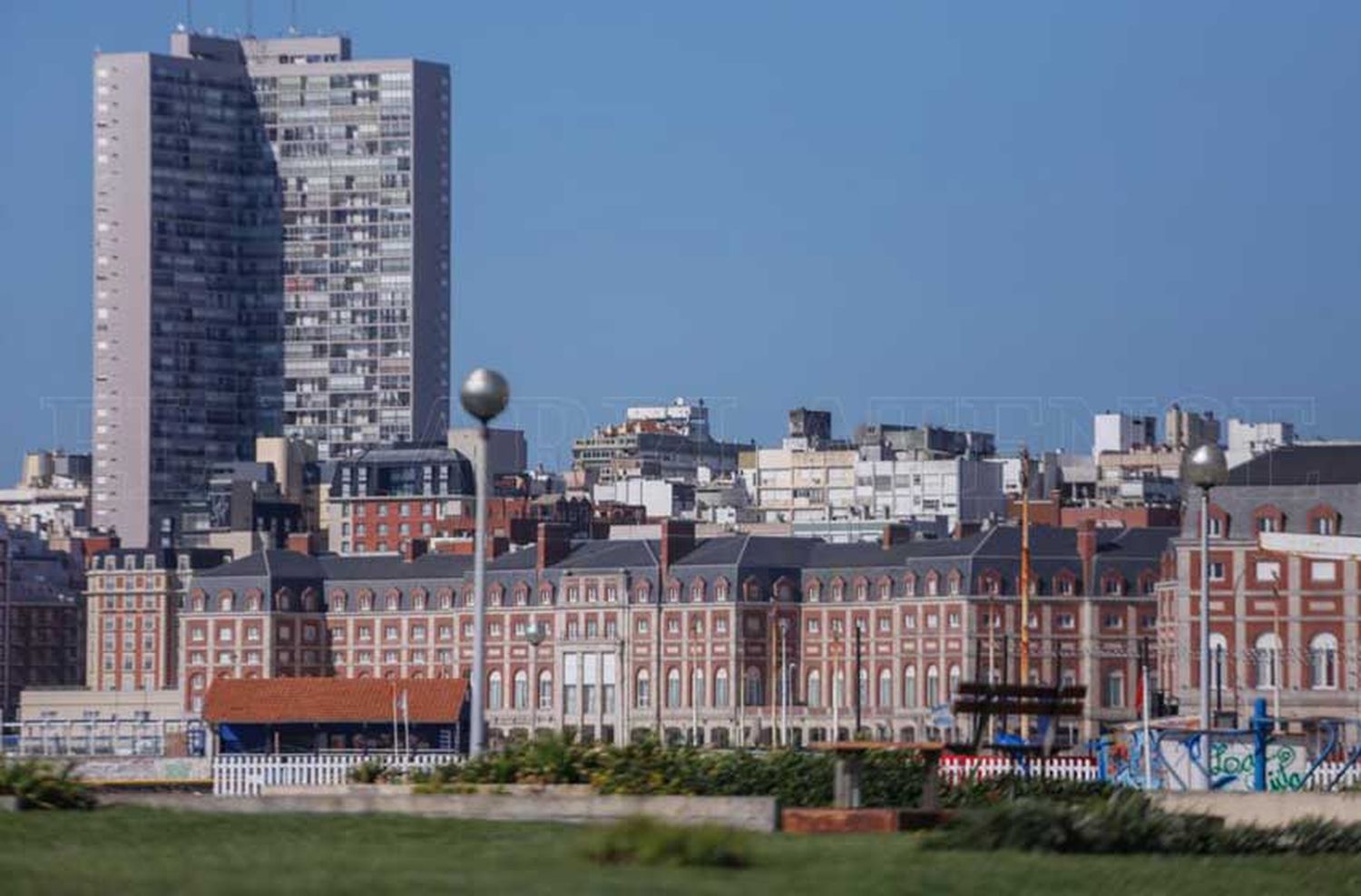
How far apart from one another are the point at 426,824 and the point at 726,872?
585 cm

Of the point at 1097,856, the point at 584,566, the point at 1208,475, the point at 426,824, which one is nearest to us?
the point at 1097,856

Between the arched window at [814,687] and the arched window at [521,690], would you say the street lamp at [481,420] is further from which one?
the arched window at [521,690]

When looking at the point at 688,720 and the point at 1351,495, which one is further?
the point at 688,720

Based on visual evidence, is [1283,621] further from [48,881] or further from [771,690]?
[48,881]

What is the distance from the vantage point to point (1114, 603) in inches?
7121

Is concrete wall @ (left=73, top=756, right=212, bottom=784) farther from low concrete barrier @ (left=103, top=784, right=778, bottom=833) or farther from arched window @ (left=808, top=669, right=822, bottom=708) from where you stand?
arched window @ (left=808, top=669, right=822, bottom=708)

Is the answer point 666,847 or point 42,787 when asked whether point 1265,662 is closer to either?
point 42,787

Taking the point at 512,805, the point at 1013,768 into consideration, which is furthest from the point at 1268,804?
the point at 512,805

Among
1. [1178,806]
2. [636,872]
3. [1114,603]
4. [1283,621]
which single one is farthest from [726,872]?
[1114,603]

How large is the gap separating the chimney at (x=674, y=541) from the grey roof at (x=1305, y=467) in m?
41.9

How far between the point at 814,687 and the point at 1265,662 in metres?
47.7

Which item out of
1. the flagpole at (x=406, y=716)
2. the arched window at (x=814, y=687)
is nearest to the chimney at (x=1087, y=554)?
the arched window at (x=814, y=687)

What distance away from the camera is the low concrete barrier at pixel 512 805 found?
107 ft

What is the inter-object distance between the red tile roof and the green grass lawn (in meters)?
126
